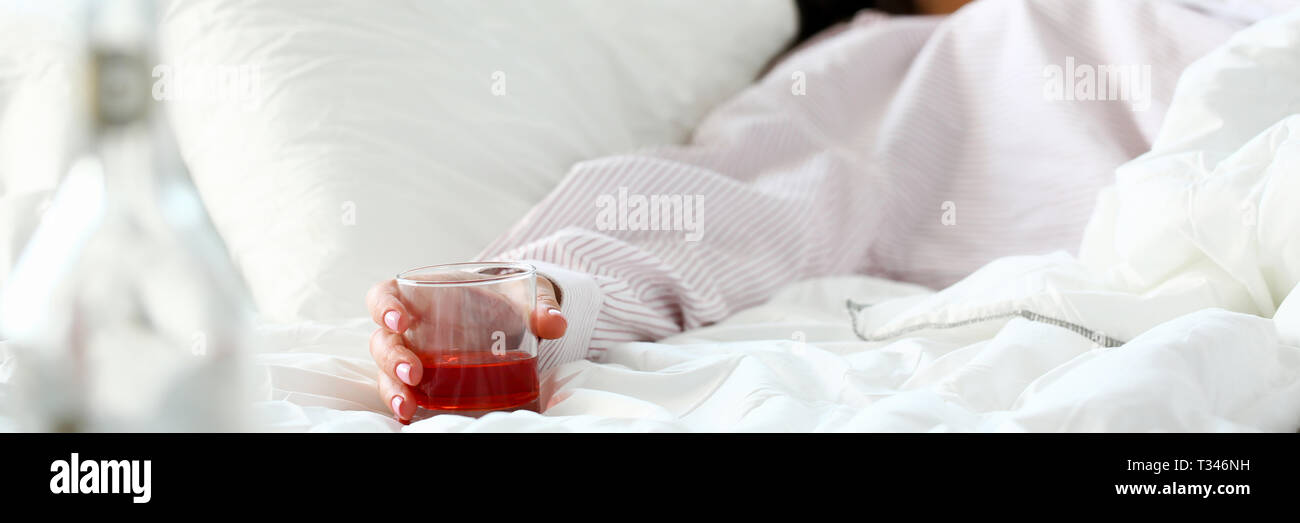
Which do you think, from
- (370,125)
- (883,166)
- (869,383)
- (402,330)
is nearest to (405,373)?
(402,330)

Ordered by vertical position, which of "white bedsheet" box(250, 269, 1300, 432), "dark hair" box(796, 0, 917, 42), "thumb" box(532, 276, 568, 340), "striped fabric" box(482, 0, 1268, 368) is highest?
"dark hair" box(796, 0, 917, 42)

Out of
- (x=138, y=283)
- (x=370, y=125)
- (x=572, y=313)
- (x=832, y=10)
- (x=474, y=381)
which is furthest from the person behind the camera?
(x=832, y=10)

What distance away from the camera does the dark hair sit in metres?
1.48

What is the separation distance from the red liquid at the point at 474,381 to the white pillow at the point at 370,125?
0.28 metres

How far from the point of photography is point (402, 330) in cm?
64

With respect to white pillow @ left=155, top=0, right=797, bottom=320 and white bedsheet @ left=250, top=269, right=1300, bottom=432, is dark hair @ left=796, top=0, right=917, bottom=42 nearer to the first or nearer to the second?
white pillow @ left=155, top=0, right=797, bottom=320

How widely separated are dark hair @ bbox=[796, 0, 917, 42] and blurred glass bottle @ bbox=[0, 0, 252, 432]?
1329mm

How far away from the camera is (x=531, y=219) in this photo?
935 mm

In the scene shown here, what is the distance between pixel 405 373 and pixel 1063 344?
0.41 m

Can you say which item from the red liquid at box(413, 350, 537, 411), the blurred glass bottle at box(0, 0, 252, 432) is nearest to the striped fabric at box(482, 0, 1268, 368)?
the red liquid at box(413, 350, 537, 411)

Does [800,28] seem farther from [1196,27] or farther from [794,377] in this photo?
[794,377]

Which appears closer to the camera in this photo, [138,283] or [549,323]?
[138,283]

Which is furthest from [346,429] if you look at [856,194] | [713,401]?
[856,194]

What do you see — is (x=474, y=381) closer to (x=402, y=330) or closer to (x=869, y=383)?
(x=402, y=330)
